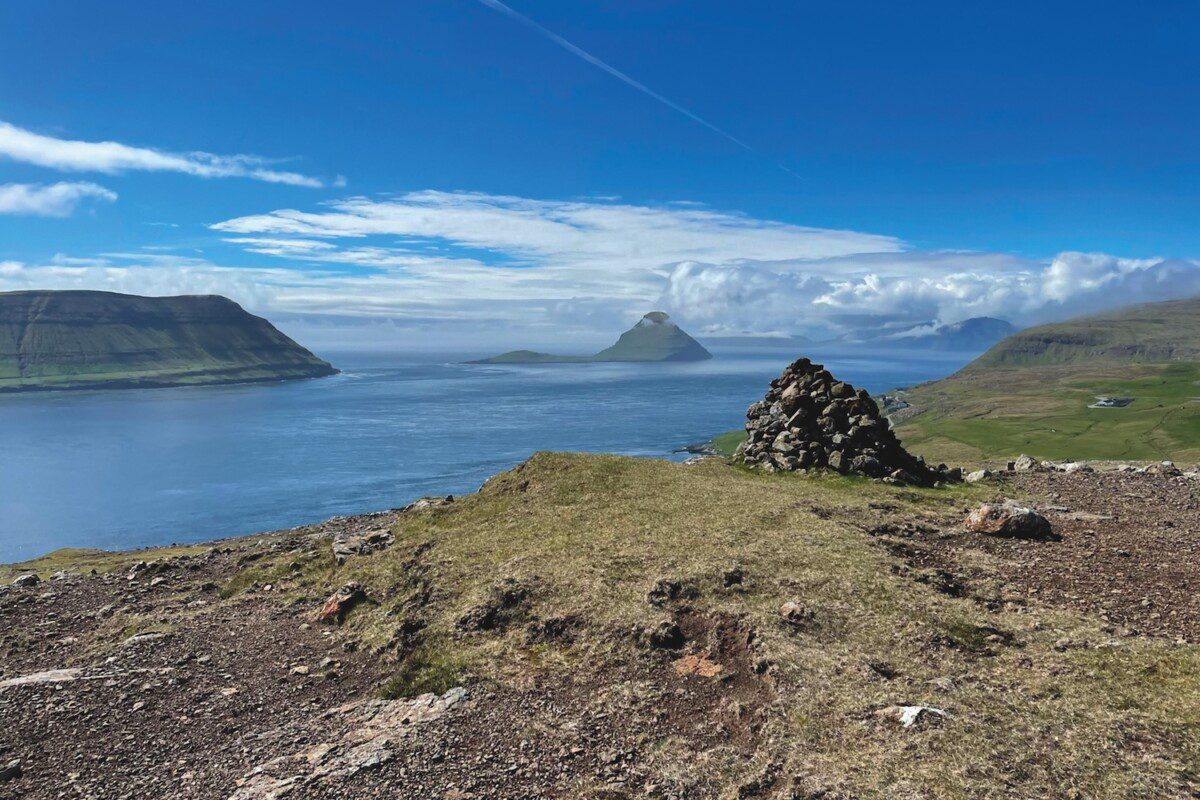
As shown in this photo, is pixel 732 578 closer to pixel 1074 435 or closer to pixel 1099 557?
Result: pixel 1099 557

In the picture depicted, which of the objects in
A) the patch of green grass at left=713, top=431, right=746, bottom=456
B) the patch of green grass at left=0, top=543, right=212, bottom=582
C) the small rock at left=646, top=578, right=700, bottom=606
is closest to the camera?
the small rock at left=646, top=578, right=700, bottom=606

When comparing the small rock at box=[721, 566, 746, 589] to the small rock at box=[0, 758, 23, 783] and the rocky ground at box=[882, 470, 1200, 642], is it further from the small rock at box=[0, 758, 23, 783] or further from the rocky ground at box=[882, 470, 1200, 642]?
the small rock at box=[0, 758, 23, 783]

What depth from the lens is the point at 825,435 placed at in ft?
112

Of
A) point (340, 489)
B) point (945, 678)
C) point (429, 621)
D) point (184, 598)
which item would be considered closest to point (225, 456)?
point (340, 489)

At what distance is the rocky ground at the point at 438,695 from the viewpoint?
12719 mm

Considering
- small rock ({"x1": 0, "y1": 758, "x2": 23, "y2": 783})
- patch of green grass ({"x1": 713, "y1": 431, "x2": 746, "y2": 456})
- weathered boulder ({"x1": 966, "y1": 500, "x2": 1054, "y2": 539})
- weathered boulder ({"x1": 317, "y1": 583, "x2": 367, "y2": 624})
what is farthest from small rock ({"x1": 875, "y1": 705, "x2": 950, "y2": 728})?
patch of green grass ({"x1": 713, "y1": 431, "x2": 746, "y2": 456})

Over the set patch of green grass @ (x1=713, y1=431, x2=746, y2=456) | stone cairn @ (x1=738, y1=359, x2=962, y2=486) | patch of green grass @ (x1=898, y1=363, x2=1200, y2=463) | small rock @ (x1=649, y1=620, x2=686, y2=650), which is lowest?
patch of green grass @ (x1=713, y1=431, x2=746, y2=456)

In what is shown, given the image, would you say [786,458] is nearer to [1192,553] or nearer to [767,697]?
[1192,553]

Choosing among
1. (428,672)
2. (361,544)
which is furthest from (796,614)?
(361,544)

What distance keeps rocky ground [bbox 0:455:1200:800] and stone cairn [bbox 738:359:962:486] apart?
7228 millimetres

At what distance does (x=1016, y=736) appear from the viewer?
38.9 feet

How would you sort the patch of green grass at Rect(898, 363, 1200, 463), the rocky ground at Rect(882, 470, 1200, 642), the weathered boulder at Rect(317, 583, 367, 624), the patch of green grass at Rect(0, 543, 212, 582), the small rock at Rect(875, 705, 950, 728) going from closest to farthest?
the small rock at Rect(875, 705, 950, 728) → the rocky ground at Rect(882, 470, 1200, 642) → the weathered boulder at Rect(317, 583, 367, 624) → the patch of green grass at Rect(0, 543, 212, 582) → the patch of green grass at Rect(898, 363, 1200, 463)

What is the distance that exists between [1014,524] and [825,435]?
12.1m

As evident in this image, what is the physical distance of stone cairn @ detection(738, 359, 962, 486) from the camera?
31969 millimetres
